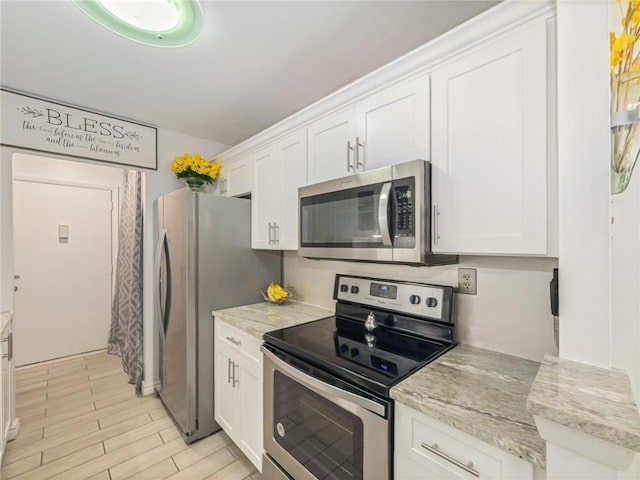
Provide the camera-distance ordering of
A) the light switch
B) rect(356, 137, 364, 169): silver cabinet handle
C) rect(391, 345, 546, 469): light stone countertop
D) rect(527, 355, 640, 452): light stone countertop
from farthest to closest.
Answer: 1. the light switch
2. rect(356, 137, 364, 169): silver cabinet handle
3. rect(391, 345, 546, 469): light stone countertop
4. rect(527, 355, 640, 452): light stone countertop

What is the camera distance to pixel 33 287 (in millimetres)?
3174

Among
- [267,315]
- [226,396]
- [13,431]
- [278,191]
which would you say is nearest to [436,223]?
[278,191]

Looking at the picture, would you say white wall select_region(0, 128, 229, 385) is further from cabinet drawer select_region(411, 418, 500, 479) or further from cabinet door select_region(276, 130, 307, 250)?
cabinet drawer select_region(411, 418, 500, 479)

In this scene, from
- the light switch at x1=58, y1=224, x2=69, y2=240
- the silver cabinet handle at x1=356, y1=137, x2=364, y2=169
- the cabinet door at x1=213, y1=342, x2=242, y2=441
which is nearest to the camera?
the silver cabinet handle at x1=356, y1=137, x2=364, y2=169

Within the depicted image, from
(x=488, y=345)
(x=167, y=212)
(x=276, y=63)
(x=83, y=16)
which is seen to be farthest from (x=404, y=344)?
(x=83, y=16)

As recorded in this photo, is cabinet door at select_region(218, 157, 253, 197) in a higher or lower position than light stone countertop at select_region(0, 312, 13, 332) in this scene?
higher

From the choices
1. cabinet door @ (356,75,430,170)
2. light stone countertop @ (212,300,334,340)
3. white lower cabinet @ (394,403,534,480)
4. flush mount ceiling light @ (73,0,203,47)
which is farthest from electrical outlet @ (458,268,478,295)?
flush mount ceiling light @ (73,0,203,47)

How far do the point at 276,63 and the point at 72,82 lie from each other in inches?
56.3

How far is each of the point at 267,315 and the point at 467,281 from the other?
128 cm

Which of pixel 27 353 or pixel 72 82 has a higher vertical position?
pixel 72 82

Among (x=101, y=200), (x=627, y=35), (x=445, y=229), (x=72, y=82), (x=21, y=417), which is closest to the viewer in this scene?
(x=627, y=35)

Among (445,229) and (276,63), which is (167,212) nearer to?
(276,63)

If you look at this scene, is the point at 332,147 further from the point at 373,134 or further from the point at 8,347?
the point at 8,347

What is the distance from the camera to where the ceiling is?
1.33 meters
